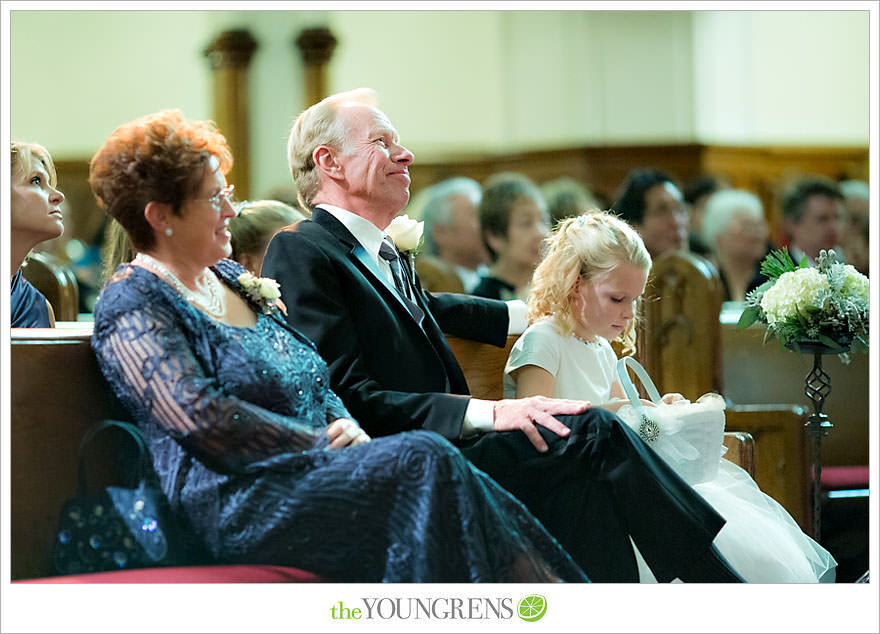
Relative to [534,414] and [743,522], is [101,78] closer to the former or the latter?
[534,414]

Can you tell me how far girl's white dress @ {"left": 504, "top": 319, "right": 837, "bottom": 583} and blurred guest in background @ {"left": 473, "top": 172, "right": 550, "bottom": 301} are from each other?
1627 mm

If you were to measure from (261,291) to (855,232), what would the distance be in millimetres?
Result: 4871

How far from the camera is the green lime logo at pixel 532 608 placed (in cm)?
208

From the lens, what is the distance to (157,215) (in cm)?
213

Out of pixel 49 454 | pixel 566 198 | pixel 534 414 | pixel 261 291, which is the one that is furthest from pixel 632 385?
pixel 566 198

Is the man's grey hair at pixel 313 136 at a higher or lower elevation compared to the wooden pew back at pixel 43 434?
higher

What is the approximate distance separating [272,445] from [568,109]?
20.0 ft

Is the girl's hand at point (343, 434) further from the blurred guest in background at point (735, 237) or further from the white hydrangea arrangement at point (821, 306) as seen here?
the blurred guest in background at point (735, 237)

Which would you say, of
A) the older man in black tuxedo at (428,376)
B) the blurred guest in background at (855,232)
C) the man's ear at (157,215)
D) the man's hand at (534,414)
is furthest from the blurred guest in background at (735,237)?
the man's ear at (157,215)

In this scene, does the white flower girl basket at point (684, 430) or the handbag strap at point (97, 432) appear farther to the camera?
the white flower girl basket at point (684, 430)

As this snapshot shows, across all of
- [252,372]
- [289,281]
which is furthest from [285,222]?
[252,372]

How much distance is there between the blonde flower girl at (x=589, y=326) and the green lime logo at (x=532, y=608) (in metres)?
0.58

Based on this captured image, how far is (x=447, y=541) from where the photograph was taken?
1950 mm

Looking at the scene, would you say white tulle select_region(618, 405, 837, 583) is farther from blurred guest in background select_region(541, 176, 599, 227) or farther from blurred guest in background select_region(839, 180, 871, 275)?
blurred guest in background select_region(839, 180, 871, 275)
